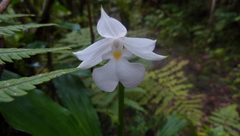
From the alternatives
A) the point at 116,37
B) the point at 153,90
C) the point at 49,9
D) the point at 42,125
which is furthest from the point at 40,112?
the point at 153,90

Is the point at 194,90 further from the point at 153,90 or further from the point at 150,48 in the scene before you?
the point at 150,48

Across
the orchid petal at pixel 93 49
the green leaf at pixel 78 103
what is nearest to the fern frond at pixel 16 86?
the orchid petal at pixel 93 49

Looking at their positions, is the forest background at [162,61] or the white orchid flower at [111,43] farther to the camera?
the forest background at [162,61]

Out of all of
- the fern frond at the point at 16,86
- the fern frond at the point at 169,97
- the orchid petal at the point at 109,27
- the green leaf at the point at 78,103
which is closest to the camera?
the fern frond at the point at 16,86

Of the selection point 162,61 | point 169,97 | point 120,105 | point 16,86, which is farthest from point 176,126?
point 162,61

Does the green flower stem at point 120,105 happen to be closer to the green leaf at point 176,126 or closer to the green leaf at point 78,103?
the green leaf at point 78,103

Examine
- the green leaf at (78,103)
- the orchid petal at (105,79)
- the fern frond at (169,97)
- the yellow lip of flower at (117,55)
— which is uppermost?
the yellow lip of flower at (117,55)

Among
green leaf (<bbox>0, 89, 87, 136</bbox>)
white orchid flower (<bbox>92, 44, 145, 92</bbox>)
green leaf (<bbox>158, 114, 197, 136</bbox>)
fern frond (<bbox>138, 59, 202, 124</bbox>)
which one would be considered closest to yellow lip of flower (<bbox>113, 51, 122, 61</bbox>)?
white orchid flower (<bbox>92, 44, 145, 92</bbox>)

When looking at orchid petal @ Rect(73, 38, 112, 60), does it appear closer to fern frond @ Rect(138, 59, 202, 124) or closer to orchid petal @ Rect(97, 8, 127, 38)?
orchid petal @ Rect(97, 8, 127, 38)
